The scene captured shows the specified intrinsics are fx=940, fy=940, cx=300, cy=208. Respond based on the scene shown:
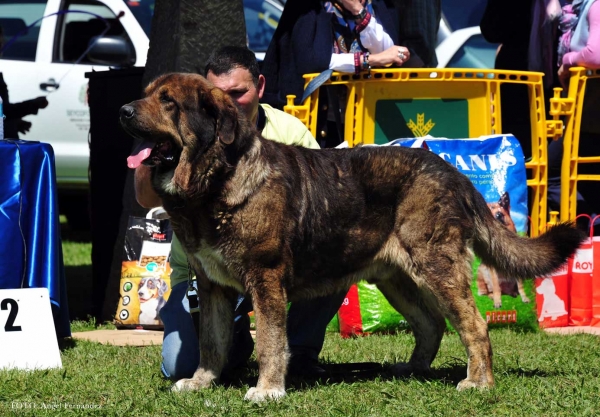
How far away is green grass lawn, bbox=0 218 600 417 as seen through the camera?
417 centimetres

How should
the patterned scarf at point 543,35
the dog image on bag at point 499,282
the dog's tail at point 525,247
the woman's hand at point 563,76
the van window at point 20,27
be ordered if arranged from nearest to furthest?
the dog's tail at point 525,247
the dog image on bag at point 499,282
the woman's hand at point 563,76
the patterned scarf at point 543,35
the van window at point 20,27

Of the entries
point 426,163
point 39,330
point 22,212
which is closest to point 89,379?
point 39,330

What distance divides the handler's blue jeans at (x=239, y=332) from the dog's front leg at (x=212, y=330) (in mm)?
273

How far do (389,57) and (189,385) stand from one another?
3.05m

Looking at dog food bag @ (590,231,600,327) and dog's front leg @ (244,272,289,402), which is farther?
dog food bag @ (590,231,600,327)

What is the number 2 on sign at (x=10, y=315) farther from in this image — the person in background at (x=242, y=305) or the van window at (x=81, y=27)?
the van window at (x=81, y=27)

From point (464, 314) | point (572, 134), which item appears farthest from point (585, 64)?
point (464, 314)

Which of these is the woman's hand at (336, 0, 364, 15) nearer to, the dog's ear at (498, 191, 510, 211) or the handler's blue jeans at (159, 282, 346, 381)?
the dog's ear at (498, 191, 510, 211)

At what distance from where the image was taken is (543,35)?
25.3 ft

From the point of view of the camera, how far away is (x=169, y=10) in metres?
6.90

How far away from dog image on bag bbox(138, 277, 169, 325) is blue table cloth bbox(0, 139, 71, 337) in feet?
2.89

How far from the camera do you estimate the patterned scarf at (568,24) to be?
23.8 ft

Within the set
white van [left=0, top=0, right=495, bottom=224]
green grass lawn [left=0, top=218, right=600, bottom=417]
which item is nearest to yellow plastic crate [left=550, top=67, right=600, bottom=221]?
green grass lawn [left=0, top=218, right=600, bottom=417]

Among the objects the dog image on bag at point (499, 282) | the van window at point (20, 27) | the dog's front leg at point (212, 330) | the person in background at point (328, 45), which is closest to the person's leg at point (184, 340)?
the dog's front leg at point (212, 330)
